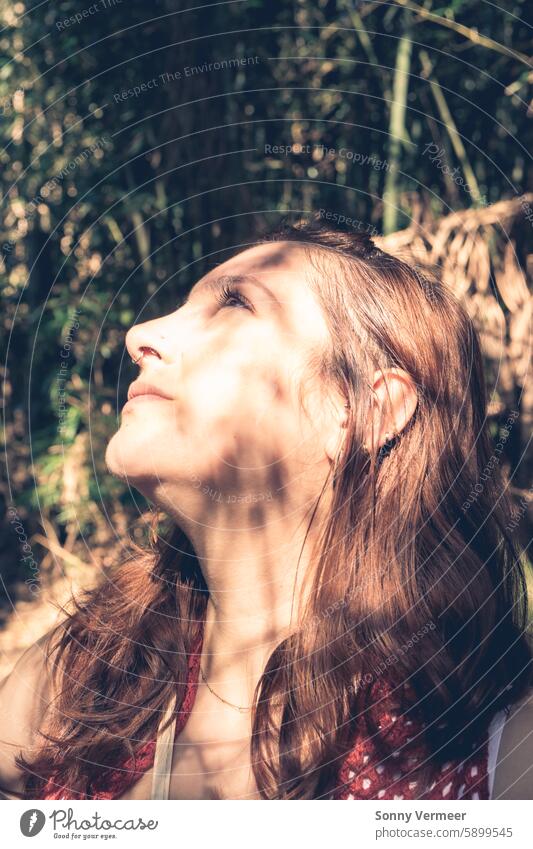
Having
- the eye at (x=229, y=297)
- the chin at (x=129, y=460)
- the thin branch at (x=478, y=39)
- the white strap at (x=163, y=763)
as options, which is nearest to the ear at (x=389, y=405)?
the eye at (x=229, y=297)

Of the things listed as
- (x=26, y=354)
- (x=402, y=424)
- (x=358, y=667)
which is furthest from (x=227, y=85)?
(x=358, y=667)

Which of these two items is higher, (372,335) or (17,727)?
(372,335)

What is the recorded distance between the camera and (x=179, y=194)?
2582mm

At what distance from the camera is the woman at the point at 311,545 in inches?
49.2

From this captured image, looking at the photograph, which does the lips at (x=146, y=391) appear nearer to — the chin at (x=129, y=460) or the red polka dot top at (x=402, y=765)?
the chin at (x=129, y=460)

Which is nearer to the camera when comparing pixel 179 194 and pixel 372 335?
pixel 372 335

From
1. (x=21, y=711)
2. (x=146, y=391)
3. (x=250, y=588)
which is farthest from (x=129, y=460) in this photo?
(x=21, y=711)

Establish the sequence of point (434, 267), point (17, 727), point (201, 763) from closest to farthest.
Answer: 1. point (201, 763)
2. point (17, 727)
3. point (434, 267)

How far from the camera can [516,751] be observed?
1.12 m

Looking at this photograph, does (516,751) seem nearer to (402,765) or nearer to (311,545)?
(402,765)

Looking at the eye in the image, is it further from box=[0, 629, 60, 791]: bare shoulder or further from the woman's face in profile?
box=[0, 629, 60, 791]: bare shoulder

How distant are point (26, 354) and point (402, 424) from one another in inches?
86.4

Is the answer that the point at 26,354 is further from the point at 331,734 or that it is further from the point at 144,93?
the point at 331,734

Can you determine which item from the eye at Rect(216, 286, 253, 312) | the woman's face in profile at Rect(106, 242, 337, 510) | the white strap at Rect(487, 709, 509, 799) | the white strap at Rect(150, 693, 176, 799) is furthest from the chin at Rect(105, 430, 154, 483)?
the white strap at Rect(487, 709, 509, 799)
